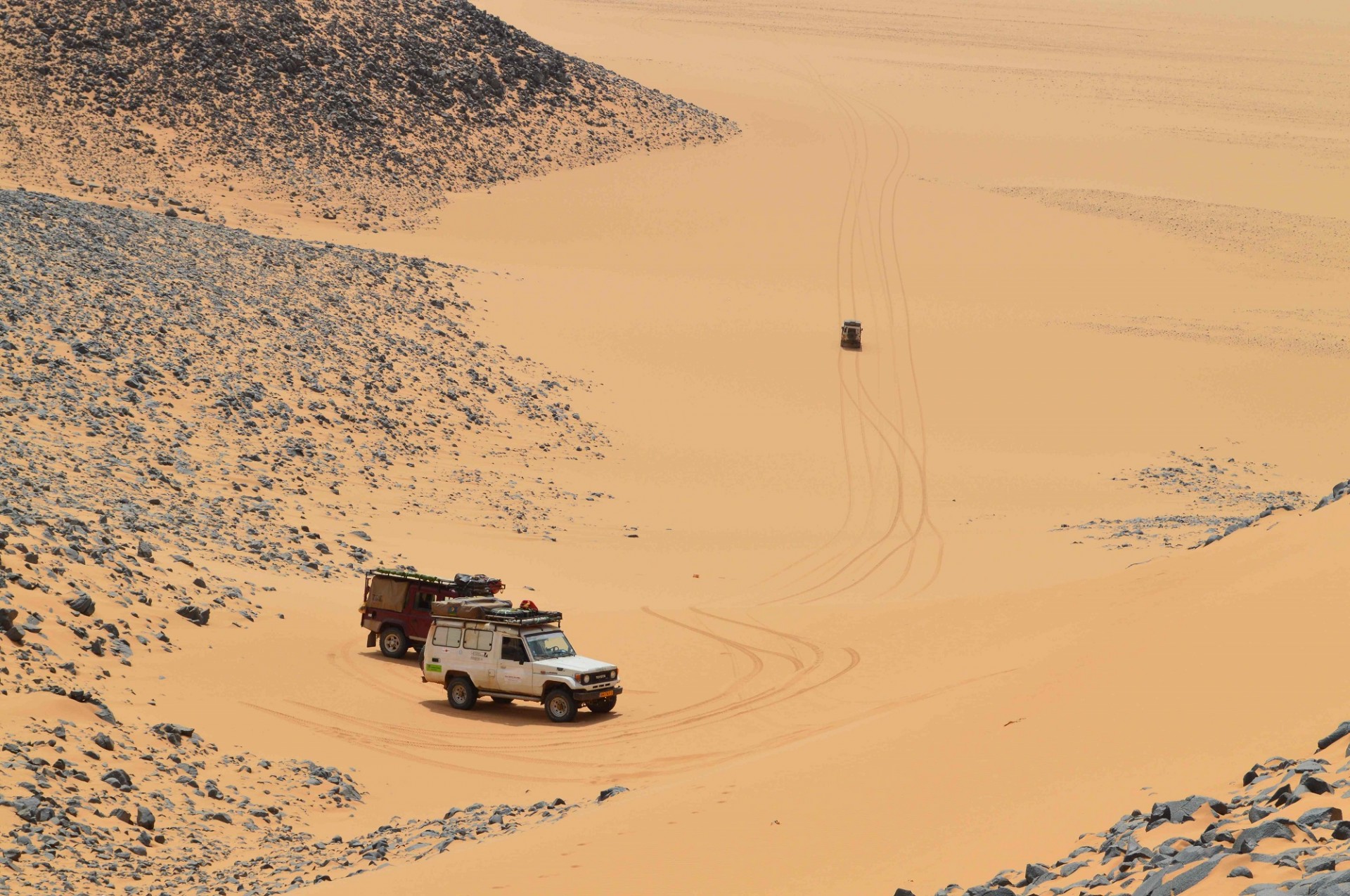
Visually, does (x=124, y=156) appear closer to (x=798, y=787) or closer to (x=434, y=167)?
(x=434, y=167)

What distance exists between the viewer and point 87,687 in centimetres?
1627

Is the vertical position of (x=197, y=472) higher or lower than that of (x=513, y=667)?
higher

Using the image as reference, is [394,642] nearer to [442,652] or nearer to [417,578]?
[417,578]

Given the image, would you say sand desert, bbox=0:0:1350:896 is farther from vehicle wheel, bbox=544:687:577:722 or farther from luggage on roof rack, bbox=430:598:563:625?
luggage on roof rack, bbox=430:598:563:625

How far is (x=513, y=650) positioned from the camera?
1959 centimetres

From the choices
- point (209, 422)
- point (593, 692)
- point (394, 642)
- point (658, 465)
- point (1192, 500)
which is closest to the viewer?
point (593, 692)

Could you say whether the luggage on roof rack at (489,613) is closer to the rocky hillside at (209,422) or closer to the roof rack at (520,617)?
the roof rack at (520,617)

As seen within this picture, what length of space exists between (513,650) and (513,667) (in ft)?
0.80

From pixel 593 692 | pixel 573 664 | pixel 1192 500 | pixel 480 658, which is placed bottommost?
pixel 593 692

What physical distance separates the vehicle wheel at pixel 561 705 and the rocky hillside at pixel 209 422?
214 inches

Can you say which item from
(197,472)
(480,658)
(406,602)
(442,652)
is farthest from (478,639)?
(197,472)

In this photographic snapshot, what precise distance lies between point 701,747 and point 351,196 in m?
40.5

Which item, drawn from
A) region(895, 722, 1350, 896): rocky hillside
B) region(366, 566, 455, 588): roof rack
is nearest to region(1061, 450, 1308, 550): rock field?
region(366, 566, 455, 588): roof rack

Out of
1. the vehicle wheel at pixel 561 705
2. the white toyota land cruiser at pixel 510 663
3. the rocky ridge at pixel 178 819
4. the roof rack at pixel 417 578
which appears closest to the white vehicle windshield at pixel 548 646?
the white toyota land cruiser at pixel 510 663
